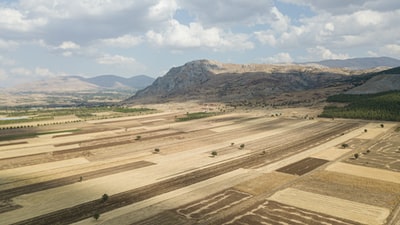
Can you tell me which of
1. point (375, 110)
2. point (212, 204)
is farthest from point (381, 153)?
point (375, 110)

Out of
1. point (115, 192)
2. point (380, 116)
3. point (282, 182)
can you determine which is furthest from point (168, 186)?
point (380, 116)

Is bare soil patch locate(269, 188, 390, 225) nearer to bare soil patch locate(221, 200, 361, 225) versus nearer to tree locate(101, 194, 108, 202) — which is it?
bare soil patch locate(221, 200, 361, 225)

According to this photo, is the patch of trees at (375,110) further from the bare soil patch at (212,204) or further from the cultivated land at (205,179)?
the bare soil patch at (212,204)

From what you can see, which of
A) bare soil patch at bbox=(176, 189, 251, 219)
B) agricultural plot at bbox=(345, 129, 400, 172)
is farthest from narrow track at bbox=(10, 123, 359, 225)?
agricultural plot at bbox=(345, 129, 400, 172)

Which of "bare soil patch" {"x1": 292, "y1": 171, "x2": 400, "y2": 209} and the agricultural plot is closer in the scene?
"bare soil patch" {"x1": 292, "y1": 171, "x2": 400, "y2": 209}

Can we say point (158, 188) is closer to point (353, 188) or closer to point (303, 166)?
point (303, 166)

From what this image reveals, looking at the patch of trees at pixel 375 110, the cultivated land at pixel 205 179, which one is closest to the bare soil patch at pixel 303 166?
the cultivated land at pixel 205 179

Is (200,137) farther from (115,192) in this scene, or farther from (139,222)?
(139,222)
